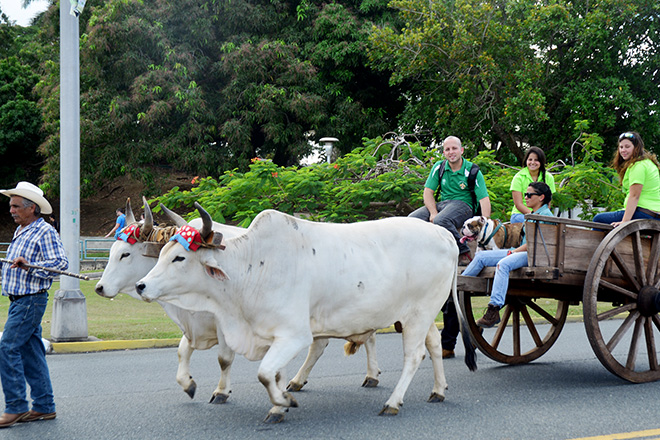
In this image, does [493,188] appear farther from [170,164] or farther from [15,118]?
[15,118]

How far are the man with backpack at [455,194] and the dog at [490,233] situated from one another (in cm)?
15

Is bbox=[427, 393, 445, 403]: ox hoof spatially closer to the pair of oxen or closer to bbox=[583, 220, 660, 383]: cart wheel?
the pair of oxen

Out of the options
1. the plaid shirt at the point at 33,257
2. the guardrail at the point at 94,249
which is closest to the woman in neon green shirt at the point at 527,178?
the plaid shirt at the point at 33,257

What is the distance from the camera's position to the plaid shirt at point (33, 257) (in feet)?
17.3

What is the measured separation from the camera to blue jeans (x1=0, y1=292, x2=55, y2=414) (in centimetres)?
516

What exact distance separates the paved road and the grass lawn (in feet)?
6.01

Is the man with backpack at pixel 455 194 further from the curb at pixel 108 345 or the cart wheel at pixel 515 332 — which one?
the curb at pixel 108 345

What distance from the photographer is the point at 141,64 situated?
73.4 ft

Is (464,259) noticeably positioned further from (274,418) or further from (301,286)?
(274,418)

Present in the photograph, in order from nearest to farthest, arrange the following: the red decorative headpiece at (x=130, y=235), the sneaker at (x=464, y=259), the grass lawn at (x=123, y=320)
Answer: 1. the red decorative headpiece at (x=130, y=235)
2. the sneaker at (x=464, y=259)
3. the grass lawn at (x=123, y=320)

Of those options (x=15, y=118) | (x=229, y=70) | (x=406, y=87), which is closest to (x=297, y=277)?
(x=229, y=70)

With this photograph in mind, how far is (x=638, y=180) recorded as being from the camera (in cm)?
697

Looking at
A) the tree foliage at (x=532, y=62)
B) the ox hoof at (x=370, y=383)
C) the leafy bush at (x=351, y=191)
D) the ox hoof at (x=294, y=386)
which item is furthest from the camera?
the tree foliage at (x=532, y=62)

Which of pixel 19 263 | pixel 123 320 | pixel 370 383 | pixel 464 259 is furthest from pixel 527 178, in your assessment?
pixel 123 320
